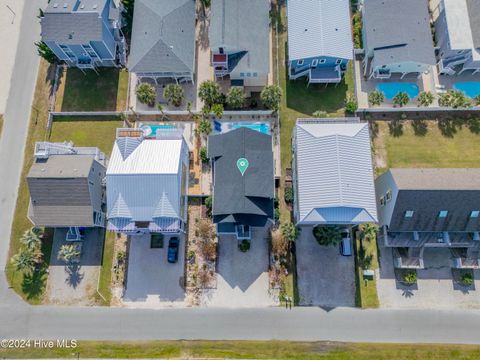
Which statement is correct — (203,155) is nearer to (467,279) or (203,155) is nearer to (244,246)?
(244,246)

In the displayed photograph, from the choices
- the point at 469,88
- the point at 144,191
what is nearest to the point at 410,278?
the point at 469,88

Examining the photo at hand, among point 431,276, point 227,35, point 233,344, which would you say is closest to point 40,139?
point 227,35

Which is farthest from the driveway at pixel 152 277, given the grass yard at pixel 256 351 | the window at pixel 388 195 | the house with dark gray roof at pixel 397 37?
the house with dark gray roof at pixel 397 37

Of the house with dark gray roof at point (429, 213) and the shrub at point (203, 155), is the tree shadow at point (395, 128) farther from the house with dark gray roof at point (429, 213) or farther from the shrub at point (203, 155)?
the shrub at point (203, 155)

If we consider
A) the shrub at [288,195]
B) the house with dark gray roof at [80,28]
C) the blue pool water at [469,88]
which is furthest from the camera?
the blue pool water at [469,88]

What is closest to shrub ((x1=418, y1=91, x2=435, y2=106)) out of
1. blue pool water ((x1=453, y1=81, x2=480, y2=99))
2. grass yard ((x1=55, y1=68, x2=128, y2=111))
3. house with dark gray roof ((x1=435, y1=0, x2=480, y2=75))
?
house with dark gray roof ((x1=435, y1=0, x2=480, y2=75))

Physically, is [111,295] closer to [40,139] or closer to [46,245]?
[46,245]
